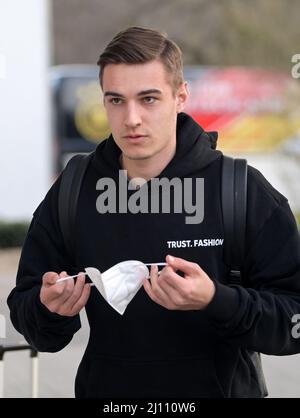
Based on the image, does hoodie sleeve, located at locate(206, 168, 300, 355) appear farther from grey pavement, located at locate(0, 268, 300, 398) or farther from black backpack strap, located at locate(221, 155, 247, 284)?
grey pavement, located at locate(0, 268, 300, 398)

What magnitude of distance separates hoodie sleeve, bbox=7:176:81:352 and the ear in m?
0.43

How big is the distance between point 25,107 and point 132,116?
50.0 ft

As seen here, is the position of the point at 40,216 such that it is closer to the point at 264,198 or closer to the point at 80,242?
the point at 80,242

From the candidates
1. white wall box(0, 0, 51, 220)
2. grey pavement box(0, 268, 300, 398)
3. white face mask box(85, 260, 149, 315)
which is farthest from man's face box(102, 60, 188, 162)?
white wall box(0, 0, 51, 220)

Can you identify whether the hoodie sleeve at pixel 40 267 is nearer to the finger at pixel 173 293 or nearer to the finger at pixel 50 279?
the finger at pixel 50 279

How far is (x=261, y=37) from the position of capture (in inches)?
864

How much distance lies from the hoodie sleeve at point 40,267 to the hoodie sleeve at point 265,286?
50cm

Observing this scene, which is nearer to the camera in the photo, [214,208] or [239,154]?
[214,208]

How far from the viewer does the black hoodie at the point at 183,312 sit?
2445 millimetres

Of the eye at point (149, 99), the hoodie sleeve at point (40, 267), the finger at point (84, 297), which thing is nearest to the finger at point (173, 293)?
the finger at point (84, 297)

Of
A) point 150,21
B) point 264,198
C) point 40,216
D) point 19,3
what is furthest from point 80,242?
point 150,21

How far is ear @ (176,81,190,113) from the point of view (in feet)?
8.60

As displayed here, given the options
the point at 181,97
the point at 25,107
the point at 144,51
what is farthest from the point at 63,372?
the point at 25,107

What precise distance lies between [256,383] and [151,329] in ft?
1.22
